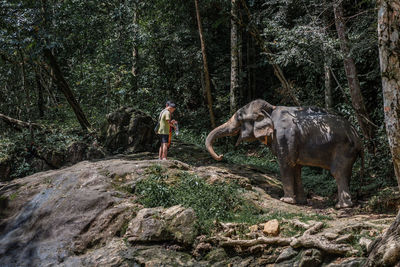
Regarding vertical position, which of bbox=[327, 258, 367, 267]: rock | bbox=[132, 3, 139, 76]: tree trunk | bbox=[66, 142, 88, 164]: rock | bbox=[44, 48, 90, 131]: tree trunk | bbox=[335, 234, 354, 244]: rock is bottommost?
bbox=[327, 258, 367, 267]: rock

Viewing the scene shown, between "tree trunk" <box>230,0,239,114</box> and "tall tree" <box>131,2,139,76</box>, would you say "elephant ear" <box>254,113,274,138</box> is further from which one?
"tall tree" <box>131,2,139,76</box>

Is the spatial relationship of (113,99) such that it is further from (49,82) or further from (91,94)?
(49,82)

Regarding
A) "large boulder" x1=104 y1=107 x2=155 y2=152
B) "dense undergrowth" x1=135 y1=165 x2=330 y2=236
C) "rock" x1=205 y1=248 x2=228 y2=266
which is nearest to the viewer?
"rock" x1=205 y1=248 x2=228 y2=266

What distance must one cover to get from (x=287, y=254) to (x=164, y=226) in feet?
7.02

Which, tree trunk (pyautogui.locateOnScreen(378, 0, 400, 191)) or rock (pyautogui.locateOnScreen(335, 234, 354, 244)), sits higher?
tree trunk (pyautogui.locateOnScreen(378, 0, 400, 191))

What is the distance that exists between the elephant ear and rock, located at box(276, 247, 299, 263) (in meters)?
4.13

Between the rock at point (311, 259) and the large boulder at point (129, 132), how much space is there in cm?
827

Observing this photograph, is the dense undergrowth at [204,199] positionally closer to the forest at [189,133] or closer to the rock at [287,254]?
the forest at [189,133]

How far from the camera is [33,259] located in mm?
7289

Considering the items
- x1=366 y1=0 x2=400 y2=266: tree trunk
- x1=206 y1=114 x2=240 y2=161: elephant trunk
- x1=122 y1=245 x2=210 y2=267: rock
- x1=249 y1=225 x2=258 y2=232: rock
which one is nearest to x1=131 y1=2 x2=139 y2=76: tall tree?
x1=206 y1=114 x2=240 y2=161: elephant trunk

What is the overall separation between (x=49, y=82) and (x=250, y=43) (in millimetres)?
10215

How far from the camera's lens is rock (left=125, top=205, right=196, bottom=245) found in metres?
6.85

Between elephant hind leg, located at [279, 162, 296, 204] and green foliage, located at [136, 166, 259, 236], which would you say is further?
elephant hind leg, located at [279, 162, 296, 204]

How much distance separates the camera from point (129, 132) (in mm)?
13273
